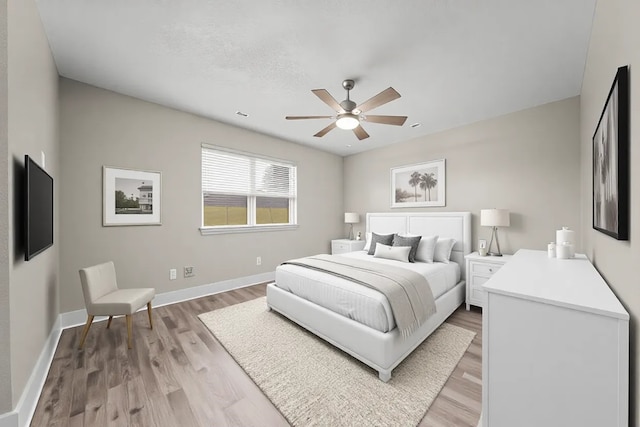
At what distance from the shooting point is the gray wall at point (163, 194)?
271 centimetres

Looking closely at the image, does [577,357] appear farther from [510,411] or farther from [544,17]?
[544,17]

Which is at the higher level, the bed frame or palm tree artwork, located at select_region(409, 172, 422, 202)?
palm tree artwork, located at select_region(409, 172, 422, 202)

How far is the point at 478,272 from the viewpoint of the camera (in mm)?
3201

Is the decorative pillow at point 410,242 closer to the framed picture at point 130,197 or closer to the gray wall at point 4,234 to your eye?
the framed picture at point 130,197

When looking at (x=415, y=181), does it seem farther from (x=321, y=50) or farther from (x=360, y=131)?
(x=321, y=50)

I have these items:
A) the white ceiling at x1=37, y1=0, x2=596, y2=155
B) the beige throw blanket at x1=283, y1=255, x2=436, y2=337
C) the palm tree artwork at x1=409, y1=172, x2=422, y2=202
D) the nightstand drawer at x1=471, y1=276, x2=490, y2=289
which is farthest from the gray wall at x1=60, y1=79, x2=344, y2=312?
the nightstand drawer at x1=471, y1=276, x2=490, y2=289

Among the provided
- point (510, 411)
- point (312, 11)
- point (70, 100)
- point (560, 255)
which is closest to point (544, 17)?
point (312, 11)

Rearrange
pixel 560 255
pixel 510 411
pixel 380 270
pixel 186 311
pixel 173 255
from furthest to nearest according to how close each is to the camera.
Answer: pixel 173 255
pixel 186 311
pixel 380 270
pixel 560 255
pixel 510 411

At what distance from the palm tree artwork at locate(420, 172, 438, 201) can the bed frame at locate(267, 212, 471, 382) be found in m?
0.47

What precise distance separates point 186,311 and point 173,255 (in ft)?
2.60

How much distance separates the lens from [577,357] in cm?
99

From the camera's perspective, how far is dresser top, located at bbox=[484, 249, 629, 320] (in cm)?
100

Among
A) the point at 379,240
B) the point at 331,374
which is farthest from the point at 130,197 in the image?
the point at 379,240

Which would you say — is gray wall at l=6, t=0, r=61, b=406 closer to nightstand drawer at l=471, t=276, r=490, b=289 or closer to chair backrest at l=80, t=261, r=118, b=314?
chair backrest at l=80, t=261, r=118, b=314
